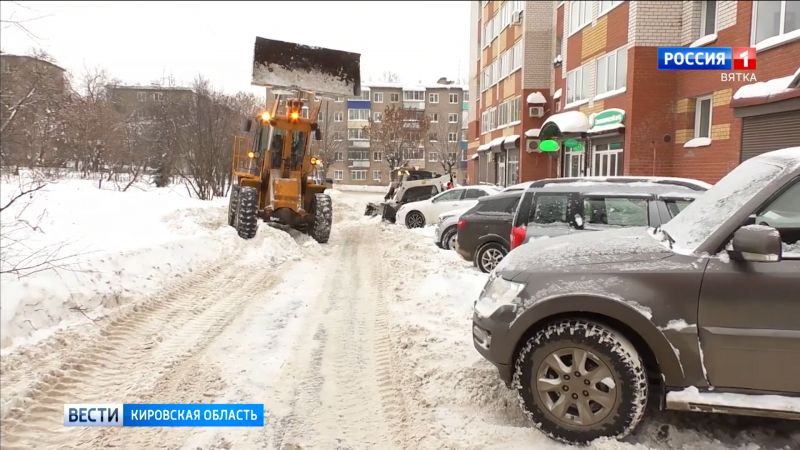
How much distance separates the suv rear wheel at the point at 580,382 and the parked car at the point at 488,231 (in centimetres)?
621

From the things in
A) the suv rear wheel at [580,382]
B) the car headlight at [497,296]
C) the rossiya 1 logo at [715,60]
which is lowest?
the suv rear wheel at [580,382]

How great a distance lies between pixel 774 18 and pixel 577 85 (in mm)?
9668

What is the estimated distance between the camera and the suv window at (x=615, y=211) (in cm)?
629

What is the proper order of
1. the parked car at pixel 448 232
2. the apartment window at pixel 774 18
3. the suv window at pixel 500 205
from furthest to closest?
the parked car at pixel 448 232, the apartment window at pixel 774 18, the suv window at pixel 500 205

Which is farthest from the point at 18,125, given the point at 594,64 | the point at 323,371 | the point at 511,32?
the point at 511,32

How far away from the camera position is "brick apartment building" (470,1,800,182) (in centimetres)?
1165

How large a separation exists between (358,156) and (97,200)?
183 feet

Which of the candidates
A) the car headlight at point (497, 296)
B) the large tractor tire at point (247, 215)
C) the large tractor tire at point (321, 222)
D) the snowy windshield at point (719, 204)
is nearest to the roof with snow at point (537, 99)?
the large tractor tire at point (321, 222)

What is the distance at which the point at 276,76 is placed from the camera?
1262cm

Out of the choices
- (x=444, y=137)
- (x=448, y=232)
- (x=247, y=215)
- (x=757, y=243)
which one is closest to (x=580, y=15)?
(x=448, y=232)

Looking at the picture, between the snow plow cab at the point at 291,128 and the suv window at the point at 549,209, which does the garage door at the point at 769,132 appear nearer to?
the suv window at the point at 549,209

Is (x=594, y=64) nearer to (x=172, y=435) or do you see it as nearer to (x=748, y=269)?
(x=748, y=269)

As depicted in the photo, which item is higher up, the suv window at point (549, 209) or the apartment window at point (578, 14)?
the apartment window at point (578, 14)

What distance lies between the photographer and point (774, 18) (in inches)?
479
